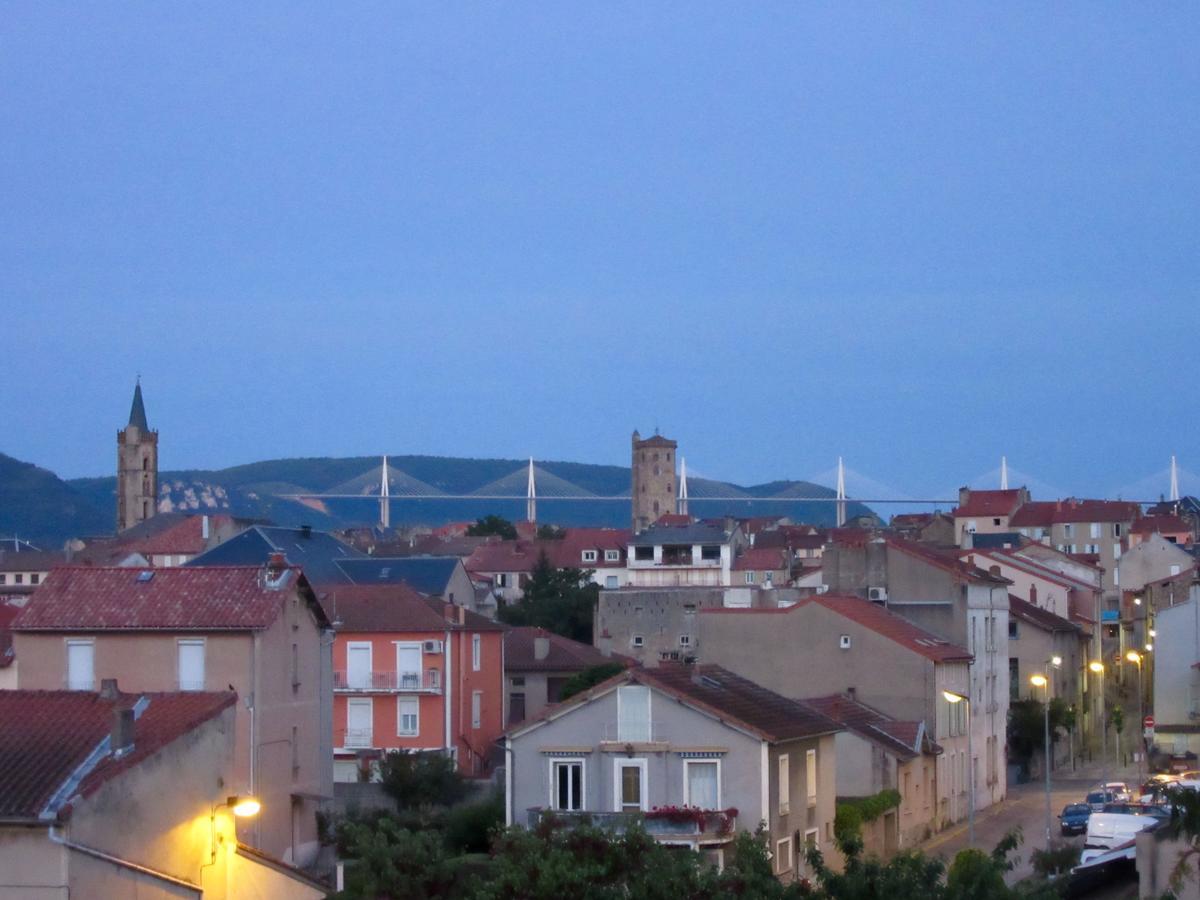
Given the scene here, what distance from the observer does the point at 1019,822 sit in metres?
44.7

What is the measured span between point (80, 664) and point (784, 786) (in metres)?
11.9

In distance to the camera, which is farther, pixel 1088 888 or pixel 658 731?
pixel 658 731

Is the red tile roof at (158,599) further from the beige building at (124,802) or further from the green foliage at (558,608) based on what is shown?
the green foliage at (558,608)

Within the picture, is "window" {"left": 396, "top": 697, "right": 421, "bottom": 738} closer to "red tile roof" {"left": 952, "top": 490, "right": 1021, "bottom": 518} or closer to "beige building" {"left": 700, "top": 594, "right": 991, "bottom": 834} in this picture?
"beige building" {"left": 700, "top": 594, "right": 991, "bottom": 834}

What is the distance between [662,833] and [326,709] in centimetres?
694

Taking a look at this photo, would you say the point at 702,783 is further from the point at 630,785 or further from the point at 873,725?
the point at 873,725

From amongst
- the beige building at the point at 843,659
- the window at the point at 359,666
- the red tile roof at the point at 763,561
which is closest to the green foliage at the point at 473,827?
the beige building at the point at 843,659

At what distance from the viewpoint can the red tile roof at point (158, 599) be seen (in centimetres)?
3300

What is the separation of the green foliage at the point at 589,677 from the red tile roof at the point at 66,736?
28.3 m

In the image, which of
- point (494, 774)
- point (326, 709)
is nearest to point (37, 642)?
point (326, 709)

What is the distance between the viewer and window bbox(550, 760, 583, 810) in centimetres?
3447

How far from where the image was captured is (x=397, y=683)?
5238 cm

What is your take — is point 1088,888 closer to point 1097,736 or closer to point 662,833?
point 662,833

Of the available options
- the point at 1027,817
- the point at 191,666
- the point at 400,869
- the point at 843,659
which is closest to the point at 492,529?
the point at 843,659
